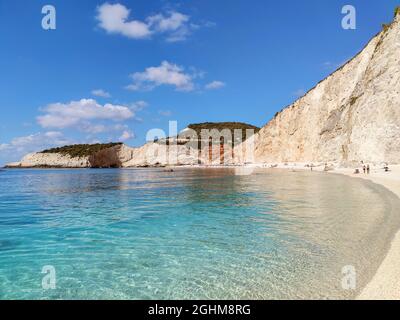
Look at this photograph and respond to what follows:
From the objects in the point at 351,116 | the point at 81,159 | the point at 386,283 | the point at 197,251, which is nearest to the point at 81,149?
the point at 81,159

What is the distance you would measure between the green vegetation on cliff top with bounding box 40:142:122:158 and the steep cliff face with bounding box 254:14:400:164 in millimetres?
91088

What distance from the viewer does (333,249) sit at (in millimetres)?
7297

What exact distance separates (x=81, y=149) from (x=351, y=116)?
437 ft

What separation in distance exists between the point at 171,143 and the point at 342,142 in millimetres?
79155

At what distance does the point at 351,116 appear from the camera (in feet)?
166

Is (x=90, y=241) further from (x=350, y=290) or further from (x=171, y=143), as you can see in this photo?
(x=171, y=143)

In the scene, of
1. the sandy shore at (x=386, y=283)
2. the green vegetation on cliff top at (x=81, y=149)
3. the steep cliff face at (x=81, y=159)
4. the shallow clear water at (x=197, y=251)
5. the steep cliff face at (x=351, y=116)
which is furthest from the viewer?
the green vegetation on cliff top at (x=81, y=149)

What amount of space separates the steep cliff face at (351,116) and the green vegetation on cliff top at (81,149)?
9109cm

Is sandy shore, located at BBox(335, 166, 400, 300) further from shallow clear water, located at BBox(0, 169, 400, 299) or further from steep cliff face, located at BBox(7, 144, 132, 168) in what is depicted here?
steep cliff face, located at BBox(7, 144, 132, 168)

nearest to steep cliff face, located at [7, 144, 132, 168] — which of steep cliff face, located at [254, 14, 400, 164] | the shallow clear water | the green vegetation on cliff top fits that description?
the green vegetation on cliff top

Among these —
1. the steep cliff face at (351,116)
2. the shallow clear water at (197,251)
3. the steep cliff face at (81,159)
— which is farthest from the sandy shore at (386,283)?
the steep cliff face at (81,159)

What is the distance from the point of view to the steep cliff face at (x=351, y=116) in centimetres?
4169

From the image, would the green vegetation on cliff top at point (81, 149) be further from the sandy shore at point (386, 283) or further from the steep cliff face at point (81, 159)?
the sandy shore at point (386, 283)

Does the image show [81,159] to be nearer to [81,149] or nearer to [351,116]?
[81,149]
